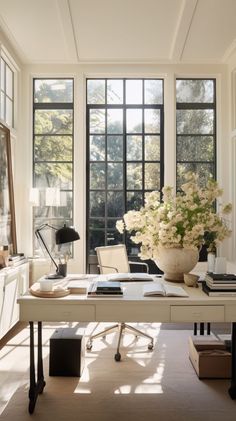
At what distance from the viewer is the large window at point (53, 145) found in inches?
199

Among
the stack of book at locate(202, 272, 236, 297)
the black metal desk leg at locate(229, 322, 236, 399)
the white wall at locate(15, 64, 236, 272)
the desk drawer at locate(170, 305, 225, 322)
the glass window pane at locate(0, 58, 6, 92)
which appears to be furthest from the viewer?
the white wall at locate(15, 64, 236, 272)

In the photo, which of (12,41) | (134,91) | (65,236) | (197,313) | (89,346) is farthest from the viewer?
(134,91)

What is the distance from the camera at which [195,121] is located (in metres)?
5.13

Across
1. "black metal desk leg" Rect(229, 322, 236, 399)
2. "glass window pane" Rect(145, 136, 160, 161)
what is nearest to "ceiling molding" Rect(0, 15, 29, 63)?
"glass window pane" Rect(145, 136, 160, 161)

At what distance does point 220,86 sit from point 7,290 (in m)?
3.99

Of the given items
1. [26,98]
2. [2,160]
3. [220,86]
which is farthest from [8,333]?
[220,86]

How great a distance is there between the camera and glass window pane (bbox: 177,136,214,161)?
5121 mm

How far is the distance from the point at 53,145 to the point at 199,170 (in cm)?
219

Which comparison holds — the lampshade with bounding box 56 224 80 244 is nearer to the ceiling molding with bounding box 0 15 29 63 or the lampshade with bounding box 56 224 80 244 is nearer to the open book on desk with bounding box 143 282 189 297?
the open book on desk with bounding box 143 282 189 297

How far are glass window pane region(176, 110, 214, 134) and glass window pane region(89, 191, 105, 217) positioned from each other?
1.51 metres

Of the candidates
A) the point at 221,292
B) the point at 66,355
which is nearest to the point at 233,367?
the point at 221,292

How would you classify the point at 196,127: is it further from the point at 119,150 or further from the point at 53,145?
the point at 53,145

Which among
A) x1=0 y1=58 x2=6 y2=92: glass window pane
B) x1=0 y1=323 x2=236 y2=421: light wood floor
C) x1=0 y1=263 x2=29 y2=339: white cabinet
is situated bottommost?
x1=0 y1=323 x2=236 y2=421: light wood floor

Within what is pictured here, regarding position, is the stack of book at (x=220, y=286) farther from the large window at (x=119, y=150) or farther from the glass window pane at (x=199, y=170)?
the glass window pane at (x=199, y=170)
